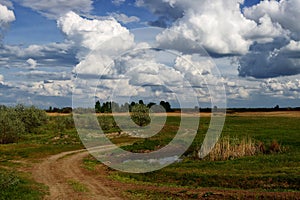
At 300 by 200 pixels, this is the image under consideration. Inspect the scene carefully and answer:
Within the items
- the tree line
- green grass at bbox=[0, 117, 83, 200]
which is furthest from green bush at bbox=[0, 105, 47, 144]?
the tree line

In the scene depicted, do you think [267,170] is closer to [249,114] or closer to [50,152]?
[50,152]

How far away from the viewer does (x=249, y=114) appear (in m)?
148

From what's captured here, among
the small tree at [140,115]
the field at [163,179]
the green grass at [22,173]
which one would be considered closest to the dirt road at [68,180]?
the field at [163,179]

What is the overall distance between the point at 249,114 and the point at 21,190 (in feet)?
436

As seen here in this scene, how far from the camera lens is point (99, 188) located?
24.1m

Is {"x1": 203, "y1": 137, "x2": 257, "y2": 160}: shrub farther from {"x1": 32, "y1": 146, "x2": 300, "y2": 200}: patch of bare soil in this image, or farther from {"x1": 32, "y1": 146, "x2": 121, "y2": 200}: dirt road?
{"x1": 32, "y1": 146, "x2": 121, "y2": 200}: dirt road

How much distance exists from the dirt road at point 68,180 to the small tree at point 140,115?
116 feet

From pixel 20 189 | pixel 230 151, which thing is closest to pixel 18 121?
pixel 230 151

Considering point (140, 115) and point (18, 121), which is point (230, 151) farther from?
point (18, 121)

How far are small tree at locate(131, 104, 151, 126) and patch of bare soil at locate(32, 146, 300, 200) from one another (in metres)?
40.2

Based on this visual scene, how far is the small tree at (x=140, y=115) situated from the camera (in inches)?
2916

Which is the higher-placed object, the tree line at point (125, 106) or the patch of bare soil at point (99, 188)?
the tree line at point (125, 106)

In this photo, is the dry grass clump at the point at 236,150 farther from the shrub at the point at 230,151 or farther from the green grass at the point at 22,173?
the green grass at the point at 22,173

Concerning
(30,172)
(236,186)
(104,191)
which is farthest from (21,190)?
(236,186)
